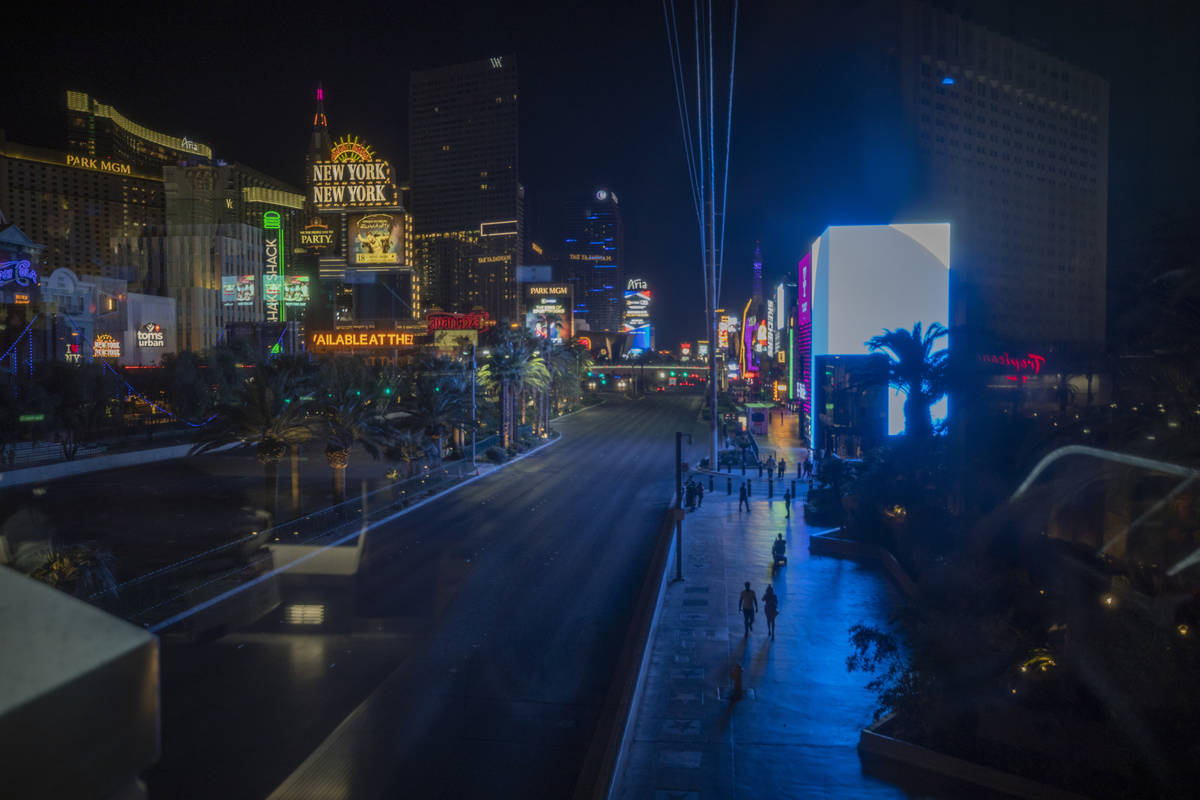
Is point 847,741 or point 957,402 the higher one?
point 957,402

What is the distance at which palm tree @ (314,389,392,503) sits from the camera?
27375 mm

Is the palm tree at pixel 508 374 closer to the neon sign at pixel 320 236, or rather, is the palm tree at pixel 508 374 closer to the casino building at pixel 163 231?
the casino building at pixel 163 231

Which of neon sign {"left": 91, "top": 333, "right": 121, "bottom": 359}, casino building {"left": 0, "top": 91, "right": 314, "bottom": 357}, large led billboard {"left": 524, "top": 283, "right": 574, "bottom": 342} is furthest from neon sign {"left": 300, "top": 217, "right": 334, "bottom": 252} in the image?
neon sign {"left": 91, "top": 333, "right": 121, "bottom": 359}

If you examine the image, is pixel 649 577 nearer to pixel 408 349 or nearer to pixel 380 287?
pixel 408 349

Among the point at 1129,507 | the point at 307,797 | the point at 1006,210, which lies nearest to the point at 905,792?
the point at 307,797

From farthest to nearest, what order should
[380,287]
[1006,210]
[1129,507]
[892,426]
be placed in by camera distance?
[1006,210]
[380,287]
[892,426]
[1129,507]

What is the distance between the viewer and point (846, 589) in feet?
66.2

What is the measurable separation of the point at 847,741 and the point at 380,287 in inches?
3870

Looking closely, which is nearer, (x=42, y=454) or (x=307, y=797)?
(x=307, y=797)

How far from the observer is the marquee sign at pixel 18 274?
196ft

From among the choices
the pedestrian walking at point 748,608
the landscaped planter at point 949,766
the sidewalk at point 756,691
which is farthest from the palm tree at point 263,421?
the landscaped planter at point 949,766

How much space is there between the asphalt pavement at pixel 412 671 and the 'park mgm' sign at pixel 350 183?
52017 millimetres

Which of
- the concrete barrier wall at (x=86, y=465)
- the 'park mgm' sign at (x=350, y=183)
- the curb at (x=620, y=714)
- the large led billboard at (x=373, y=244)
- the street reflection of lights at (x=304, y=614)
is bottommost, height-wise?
the street reflection of lights at (x=304, y=614)

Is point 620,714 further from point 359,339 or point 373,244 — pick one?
point 359,339
